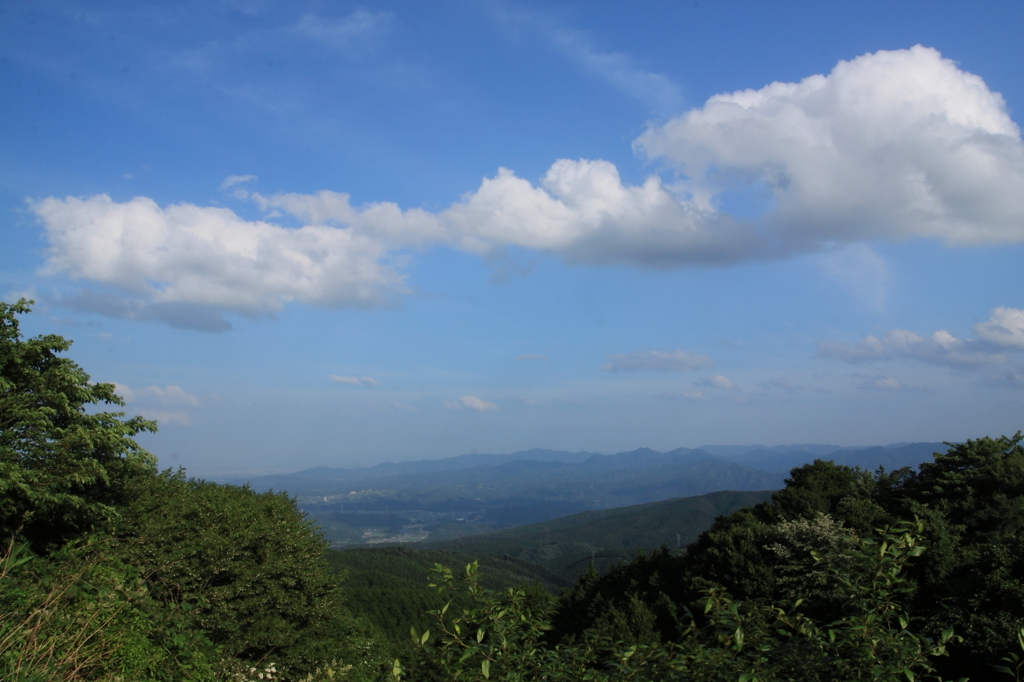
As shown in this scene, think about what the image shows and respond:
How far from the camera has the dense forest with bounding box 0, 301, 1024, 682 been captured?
3822 mm

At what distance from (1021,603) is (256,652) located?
21.5 meters

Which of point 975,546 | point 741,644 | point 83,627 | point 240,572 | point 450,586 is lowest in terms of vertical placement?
point 975,546

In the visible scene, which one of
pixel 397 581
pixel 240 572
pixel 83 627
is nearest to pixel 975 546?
pixel 83 627

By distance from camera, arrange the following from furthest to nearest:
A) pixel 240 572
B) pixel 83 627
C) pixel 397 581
Result: pixel 397 581, pixel 240 572, pixel 83 627

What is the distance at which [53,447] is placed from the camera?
51.5ft

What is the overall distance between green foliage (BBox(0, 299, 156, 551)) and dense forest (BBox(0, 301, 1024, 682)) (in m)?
0.05

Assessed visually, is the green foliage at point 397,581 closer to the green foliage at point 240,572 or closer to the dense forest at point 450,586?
the green foliage at point 240,572

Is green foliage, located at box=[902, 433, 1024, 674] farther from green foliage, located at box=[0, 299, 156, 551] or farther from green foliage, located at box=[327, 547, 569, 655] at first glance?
green foliage, located at box=[0, 299, 156, 551]

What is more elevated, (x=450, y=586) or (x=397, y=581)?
(x=450, y=586)

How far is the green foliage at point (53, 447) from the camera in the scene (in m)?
14.9

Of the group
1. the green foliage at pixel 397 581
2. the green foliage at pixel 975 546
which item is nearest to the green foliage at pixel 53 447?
the green foliage at pixel 397 581

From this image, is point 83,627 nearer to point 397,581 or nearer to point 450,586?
point 450,586

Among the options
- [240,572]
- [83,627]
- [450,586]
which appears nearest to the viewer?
[450,586]

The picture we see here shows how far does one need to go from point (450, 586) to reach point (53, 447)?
17.0 meters
